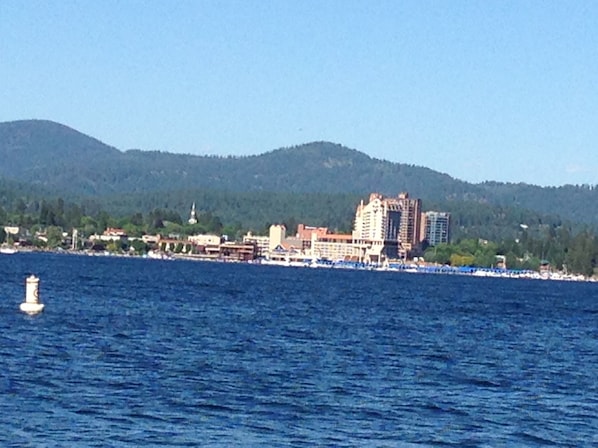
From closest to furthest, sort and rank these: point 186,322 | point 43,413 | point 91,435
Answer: point 91,435, point 43,413, point 186,322

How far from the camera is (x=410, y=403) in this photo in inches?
1291

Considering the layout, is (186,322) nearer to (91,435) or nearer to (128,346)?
A: (128,346)

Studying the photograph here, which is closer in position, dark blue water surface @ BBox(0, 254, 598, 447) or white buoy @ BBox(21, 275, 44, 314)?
dark blue water surface @ BBox(0, 254, 598, 447)

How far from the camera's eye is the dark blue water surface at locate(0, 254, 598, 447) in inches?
1102

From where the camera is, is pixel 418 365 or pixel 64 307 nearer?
pixel 418 365

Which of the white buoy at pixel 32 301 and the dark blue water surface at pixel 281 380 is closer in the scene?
the dark blue water surface at pixel 281 380

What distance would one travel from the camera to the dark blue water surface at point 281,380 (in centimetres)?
2800

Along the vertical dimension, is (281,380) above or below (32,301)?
below

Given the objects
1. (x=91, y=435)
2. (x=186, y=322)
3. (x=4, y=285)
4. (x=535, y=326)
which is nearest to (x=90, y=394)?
(x=91, y=435)

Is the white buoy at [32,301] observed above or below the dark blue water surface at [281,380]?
above

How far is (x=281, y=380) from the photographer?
3609 centimetres

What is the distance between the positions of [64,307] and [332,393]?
98.9 feet

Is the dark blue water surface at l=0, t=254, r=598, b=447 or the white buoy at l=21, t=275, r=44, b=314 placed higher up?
the white buoy at l=21, t=275, r=44, b=314

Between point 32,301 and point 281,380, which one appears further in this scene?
point 32,301
